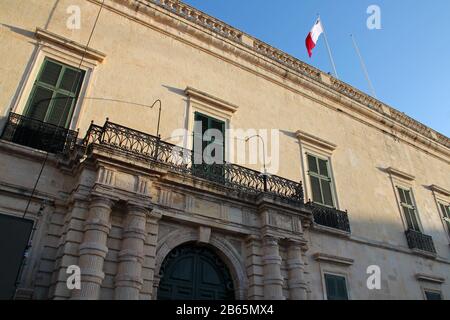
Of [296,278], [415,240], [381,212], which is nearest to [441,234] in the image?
[415,240]

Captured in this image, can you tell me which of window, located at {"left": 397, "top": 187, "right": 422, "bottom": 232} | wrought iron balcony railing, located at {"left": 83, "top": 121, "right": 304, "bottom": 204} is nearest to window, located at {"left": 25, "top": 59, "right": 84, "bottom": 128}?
wrought iron balcony railing, located at {"left": 83, "top": 121, "right": 304, "bottom": 204}

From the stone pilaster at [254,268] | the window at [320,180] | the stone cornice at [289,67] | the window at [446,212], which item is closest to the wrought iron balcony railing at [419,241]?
the window at [446,212]

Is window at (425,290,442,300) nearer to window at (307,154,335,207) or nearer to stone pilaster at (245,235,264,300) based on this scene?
window at (307,154,335,207)

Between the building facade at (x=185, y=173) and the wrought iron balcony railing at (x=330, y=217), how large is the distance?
0.04m

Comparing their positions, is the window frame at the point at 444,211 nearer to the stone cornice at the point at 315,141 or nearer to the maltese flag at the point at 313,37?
the stone cornice at the point at 315,141

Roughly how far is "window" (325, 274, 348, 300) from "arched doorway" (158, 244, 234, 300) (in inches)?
109

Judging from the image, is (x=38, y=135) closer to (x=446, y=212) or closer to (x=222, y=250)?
(x=222, y=250)

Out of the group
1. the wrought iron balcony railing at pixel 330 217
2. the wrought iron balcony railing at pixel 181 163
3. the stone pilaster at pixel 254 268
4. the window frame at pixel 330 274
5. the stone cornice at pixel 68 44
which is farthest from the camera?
the wrought iron balcony railing at pixel 330 217

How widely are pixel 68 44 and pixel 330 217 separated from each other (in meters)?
7.90

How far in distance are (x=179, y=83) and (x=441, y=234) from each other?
10.5 m

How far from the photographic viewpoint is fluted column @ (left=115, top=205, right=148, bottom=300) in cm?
614

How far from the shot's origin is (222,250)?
7.95 metres

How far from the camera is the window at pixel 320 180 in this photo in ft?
35.1

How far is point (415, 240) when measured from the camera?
1203 centimetres
